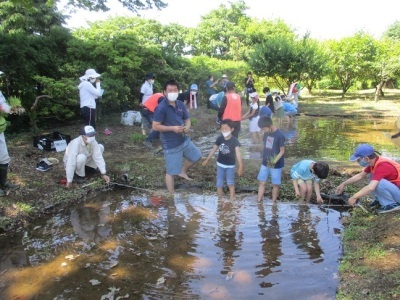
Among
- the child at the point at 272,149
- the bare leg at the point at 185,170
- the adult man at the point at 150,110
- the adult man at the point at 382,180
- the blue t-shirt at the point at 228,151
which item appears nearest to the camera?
the adult man at the point at 382,180

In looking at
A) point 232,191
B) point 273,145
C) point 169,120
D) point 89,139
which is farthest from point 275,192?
point 89,139

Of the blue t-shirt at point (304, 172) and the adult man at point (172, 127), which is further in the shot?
the adult man at point (172, 127)

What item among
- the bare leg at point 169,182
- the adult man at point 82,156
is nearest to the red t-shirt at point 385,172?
the bare leg at point 169,182

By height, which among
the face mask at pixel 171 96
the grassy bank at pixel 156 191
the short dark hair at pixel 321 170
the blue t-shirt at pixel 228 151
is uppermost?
the face mask at pixel 171 96

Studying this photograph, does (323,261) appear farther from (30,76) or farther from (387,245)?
(30,76)

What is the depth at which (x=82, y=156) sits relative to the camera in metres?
6.91

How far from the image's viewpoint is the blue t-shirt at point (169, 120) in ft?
20.6

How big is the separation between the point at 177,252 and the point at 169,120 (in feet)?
8.15

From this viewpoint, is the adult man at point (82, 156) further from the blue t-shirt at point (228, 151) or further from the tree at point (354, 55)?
the tree at point (354, 55)

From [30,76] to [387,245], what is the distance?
9324 mm

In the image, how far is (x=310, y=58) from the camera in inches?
968

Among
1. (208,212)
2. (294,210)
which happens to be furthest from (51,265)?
(294,210)

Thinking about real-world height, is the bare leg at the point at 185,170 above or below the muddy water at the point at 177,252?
above

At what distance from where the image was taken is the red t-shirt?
5359mm
